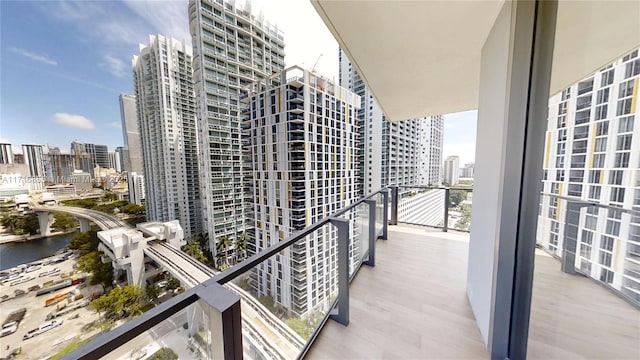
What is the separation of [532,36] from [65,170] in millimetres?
22359

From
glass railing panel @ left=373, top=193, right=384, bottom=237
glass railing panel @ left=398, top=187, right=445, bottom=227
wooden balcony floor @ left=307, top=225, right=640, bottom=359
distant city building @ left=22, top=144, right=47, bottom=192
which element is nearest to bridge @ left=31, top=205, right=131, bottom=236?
distant city building @ left=22, top=144, right=47, bottom=192

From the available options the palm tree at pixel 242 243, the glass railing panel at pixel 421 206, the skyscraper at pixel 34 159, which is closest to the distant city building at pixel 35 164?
the skyscraper at pixel 34 159

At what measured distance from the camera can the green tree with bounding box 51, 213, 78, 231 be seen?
54.4 ft

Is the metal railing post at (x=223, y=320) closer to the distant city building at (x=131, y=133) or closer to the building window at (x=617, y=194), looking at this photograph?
the building window at (x=617, y=194)

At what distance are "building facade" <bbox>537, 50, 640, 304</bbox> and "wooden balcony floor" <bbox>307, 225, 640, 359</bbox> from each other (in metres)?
0.20

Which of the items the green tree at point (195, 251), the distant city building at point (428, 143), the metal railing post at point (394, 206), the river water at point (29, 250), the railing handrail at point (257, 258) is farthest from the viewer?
the green tree at point (195, 251)

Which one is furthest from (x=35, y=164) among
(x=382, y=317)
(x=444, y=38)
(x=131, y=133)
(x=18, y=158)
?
(x=444, y=38)

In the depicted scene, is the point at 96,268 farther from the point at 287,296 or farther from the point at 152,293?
the point at 287,296

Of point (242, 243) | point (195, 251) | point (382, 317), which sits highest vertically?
point (382, 317)

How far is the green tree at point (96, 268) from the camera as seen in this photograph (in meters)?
16.6

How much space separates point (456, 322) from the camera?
1.80 m

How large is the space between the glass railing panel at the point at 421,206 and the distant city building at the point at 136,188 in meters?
24.3

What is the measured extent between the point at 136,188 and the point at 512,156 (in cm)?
2776

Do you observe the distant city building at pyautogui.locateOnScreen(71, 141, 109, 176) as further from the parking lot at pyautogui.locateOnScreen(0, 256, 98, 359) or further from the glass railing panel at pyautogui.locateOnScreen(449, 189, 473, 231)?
the glass railing panel at pyautogui.locateOnScreen(449, 189, 473, 231)
